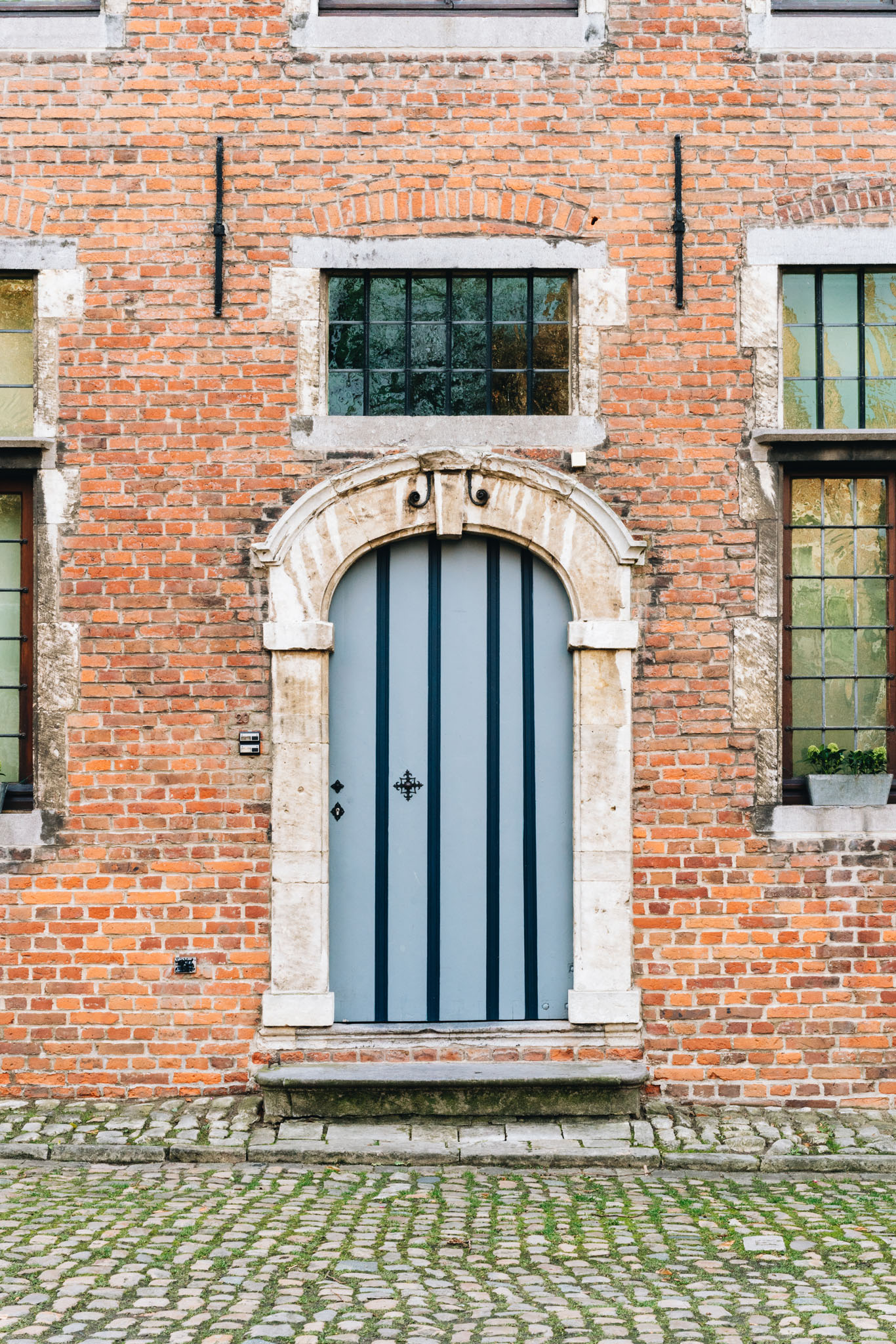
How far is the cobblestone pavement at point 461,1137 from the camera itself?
580cm

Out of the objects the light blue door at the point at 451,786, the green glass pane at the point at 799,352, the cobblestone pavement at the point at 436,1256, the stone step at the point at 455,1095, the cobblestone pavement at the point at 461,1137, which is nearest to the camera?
the cobblestone pavement at the point at 436,1256

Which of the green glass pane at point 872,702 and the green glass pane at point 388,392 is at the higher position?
the green glass pane at point 388,392

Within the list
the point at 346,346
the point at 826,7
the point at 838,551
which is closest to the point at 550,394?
the point at 346,346

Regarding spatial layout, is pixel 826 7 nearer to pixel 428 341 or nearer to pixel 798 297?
pixel 798 297

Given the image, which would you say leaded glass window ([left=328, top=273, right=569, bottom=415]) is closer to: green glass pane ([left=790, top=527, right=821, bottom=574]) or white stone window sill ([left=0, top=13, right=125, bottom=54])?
green glass pane ([left=790, top=527, right=821, bottom=574])

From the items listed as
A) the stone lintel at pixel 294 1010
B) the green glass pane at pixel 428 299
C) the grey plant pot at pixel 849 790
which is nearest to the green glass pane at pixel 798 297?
the green glass pane at pixel 428 299

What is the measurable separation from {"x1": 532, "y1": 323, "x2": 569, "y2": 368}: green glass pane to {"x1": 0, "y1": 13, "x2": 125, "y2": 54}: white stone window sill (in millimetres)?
2542

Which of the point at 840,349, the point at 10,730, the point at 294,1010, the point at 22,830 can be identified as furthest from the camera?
the point at 840,349

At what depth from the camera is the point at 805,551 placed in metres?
6.66

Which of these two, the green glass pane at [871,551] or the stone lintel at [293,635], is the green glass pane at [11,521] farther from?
the green glass pane at [871,551]

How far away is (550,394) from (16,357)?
2748mm

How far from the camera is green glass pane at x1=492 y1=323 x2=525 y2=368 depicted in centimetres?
667

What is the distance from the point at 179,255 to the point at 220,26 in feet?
3.87

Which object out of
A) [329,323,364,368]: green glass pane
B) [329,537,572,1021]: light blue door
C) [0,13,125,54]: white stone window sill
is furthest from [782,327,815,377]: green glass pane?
[0,13,125,54]: white stone window sill
